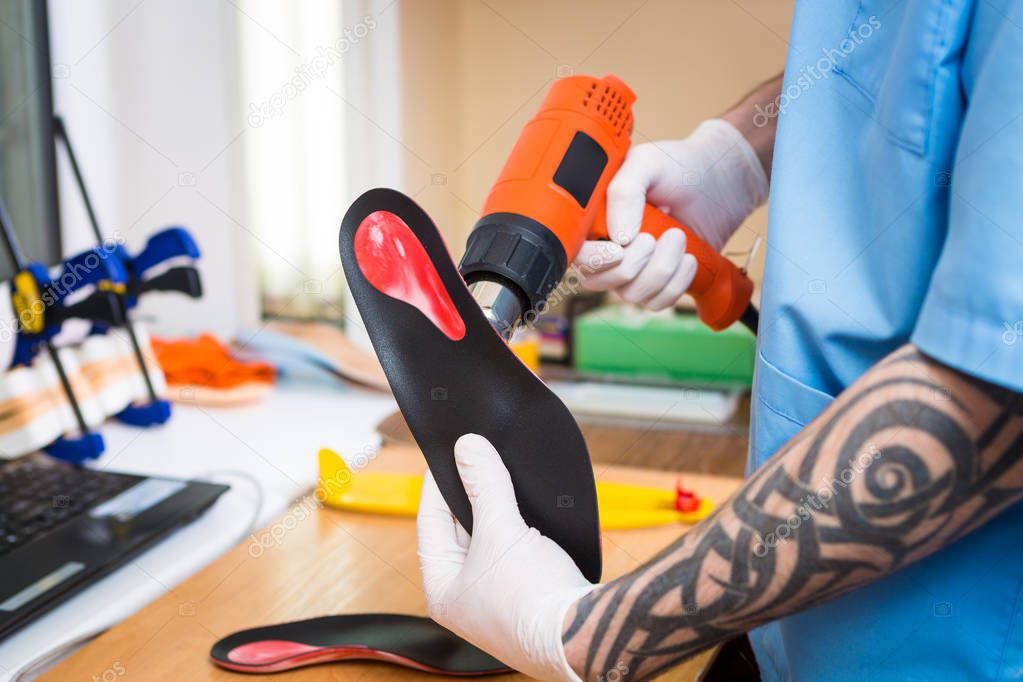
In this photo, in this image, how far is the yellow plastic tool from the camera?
3.29 feet

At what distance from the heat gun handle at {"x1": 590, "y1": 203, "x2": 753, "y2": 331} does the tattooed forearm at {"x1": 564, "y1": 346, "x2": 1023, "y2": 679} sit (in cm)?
46

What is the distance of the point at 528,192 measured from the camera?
0.77 meters

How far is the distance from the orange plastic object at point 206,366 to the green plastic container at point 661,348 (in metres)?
0.65

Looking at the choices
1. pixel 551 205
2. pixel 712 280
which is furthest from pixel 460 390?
pixel 712 280

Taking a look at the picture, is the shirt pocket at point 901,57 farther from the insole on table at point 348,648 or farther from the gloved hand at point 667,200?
the insole on table at point 348,648

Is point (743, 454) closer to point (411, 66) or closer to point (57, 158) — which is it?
point (411, 66)

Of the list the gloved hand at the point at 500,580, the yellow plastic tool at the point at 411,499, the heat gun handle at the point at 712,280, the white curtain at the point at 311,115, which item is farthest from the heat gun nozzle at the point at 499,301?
the white curtain at the point at 311,115

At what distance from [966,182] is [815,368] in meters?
0.18

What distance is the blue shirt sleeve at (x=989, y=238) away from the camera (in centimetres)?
39

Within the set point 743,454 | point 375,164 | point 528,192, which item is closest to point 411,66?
point 375,164
